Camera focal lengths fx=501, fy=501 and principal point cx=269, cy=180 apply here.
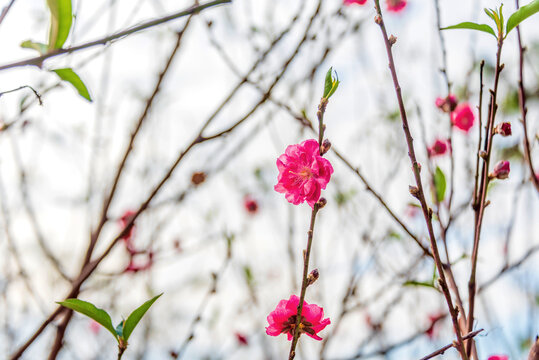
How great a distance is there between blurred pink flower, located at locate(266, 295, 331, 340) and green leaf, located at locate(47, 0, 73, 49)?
A: 0.58 m

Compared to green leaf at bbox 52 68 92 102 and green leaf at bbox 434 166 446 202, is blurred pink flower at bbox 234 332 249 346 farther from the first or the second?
green leaf at bbox 52 68 92 102

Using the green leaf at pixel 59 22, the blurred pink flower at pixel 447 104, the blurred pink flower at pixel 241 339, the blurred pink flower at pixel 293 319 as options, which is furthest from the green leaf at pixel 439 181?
the blurred pink flower at pixel 241 339

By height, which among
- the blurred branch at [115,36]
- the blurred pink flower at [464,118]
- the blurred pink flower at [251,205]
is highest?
the blurred pink flower at [251,205]

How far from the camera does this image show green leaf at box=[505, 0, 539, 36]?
2.85 ft

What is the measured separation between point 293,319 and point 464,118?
4.65 feet

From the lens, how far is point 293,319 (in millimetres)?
916

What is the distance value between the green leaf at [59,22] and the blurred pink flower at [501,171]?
82 cm

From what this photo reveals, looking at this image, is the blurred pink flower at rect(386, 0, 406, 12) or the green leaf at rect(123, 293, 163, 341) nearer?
the green leaf at rect(123, 293, 163, 341)

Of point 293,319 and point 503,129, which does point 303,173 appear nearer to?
point 293,319

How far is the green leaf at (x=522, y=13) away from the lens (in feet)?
2.85

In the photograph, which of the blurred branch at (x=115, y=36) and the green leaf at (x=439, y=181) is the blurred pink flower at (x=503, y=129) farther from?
the blurred branch at (x=115, y=36)

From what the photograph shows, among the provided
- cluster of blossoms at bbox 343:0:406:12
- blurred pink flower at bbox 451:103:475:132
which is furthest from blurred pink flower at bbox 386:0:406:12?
blurred pink flower at bbox 451:103:475:132

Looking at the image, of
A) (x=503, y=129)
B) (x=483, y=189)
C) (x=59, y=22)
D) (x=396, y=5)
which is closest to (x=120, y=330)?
(x=59, y=22)

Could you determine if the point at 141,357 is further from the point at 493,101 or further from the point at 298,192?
the point at 493,101
